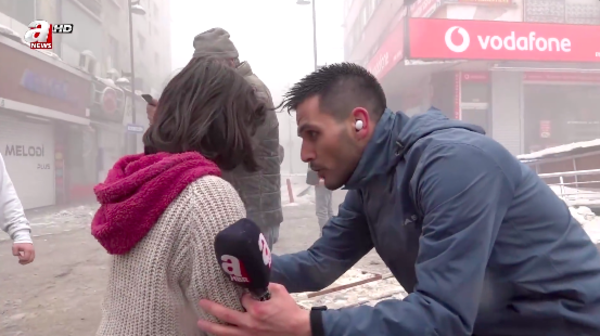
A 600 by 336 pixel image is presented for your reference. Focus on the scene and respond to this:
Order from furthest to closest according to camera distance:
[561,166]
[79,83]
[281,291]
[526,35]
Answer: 1. [79,83]
2. [526,35]
3. [561,166]
4. [281,291]

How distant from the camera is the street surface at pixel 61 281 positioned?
4.78 m

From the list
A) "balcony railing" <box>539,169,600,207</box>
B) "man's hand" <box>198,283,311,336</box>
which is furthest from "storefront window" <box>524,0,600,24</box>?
"man's hand" <box>198,283,311,336</box>

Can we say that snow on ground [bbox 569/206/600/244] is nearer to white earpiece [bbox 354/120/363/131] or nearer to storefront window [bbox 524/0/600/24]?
white earpiece [bbox 354/120/363/131]

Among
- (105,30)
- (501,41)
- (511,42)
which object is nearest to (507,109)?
(511,42)

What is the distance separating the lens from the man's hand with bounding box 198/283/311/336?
50.4 inches

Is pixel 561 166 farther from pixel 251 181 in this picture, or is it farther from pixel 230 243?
pixel 230 243

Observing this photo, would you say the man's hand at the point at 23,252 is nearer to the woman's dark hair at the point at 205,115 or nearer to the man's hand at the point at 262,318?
the woman's dark hair at the point at 205,115

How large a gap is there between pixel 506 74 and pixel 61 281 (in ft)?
52.6

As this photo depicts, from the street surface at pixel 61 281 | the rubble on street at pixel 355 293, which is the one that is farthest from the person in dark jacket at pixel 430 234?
the street surface at pixel 61 281

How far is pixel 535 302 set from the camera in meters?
1.60

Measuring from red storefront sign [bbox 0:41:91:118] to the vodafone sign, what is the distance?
1176cm

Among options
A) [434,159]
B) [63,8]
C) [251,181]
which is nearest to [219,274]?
[434,159]

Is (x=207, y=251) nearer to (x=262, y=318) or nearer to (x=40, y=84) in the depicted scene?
(x=262, y=318)

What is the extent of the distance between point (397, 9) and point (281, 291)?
22.2 metres
